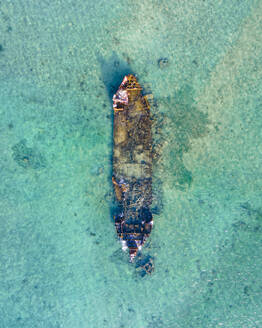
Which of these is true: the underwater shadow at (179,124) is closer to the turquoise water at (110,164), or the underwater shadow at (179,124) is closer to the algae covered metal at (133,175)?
the turquoise water at (110,164)

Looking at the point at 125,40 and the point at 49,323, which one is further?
the point at 49,323

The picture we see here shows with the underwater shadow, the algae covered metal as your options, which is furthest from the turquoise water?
the algae covered metal

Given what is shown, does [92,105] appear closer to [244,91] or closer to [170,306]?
[244,91]

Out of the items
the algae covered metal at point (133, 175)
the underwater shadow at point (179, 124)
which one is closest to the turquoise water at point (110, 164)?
the underwater shadow at point (179, 124)

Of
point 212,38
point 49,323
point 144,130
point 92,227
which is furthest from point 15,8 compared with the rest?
point 49,323

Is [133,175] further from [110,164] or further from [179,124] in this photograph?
[179,124]

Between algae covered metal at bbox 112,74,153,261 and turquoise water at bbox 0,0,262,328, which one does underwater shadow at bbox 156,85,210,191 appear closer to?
turquoise water at bbox 0,0,262,328

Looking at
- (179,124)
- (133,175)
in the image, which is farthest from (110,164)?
(179,124)
